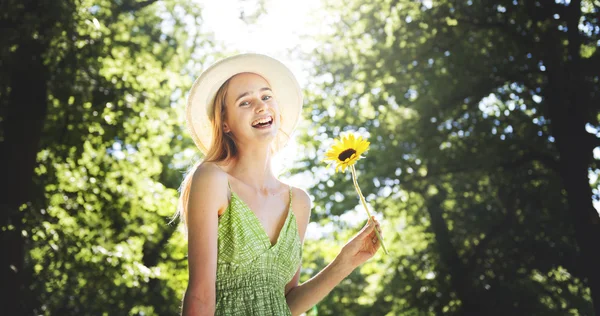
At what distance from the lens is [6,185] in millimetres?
9602

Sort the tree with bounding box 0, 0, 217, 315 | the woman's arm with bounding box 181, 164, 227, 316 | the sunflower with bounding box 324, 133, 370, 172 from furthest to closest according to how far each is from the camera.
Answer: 1. the tree with bounding box 0, 0, 217, 315
2. the sunflower with bounding box 324, 133, 370, 172
3. the woman's arm with bounding box 181, 164, 227, 316

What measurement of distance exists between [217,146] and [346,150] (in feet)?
1.85

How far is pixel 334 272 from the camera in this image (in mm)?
2756

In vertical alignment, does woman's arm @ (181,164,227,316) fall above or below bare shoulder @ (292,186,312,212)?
below

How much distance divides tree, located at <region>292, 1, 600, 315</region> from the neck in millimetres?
9901

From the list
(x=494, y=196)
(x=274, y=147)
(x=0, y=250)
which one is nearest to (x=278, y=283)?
(x=274, y=147)

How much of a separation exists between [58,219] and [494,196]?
8.97m

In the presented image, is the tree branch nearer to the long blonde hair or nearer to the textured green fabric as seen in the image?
the long blonde hair

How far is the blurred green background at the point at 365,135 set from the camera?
32.9 feet

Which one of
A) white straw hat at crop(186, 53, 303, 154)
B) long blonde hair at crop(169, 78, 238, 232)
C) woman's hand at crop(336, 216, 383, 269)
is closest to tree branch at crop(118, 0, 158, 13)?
white straw hat at crop(186, 53, 303, 154)

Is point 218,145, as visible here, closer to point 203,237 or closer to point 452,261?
point 203,237

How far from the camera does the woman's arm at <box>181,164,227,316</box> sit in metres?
2.22

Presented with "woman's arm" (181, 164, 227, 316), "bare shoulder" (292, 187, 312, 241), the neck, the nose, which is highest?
the nose

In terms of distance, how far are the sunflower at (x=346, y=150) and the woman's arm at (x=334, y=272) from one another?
0.89 feet
